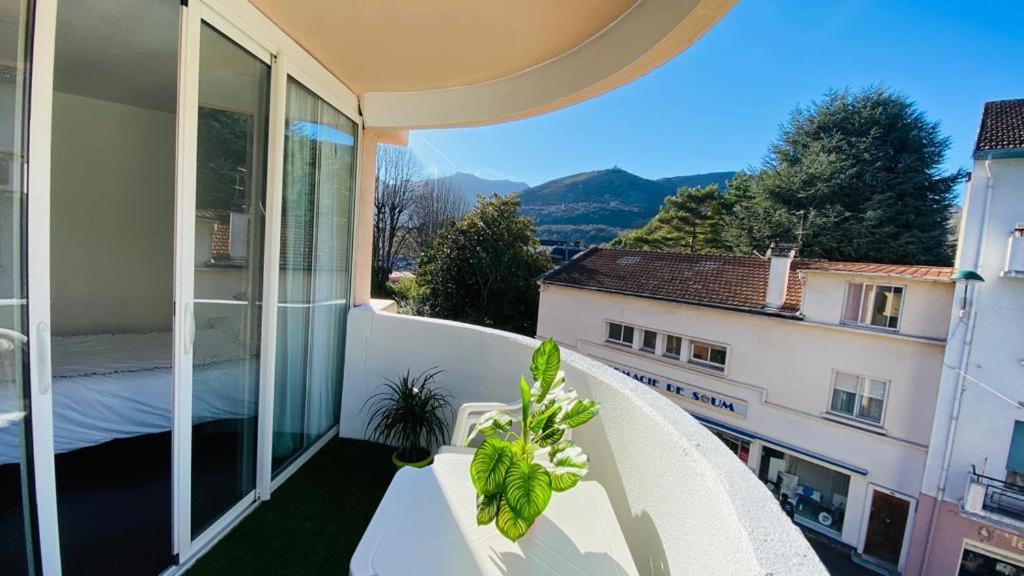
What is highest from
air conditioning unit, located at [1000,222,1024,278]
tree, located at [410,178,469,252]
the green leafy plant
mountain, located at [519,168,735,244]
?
mountain, located at [519,168,735,244]

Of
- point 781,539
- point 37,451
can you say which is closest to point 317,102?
point 37,451

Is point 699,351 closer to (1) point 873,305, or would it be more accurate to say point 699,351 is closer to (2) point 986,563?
(1) point 873,305

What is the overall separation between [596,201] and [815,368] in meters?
38.1

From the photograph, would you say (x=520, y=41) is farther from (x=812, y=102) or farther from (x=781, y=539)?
(x=812, y=102)

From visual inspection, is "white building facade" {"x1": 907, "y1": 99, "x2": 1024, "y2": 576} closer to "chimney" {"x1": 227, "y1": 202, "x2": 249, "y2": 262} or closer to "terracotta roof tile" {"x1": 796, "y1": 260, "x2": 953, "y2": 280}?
"terracotta roof tile" {"x1": 796, "y1": 260, "x2": 953, "y2": 280}

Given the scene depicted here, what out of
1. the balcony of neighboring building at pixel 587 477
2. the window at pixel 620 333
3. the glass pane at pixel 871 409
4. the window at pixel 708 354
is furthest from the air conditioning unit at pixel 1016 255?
the balcony of neighboring building at pixel 587 477

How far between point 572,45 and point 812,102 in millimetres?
22345

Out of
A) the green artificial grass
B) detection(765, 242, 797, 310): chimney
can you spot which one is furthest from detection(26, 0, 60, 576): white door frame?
detection(765, 242, 797, 310): chimney

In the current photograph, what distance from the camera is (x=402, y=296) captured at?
1558cm

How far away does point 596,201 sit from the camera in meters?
45.2

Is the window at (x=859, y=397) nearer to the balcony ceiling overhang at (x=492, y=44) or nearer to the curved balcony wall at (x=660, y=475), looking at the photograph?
the curved balcony wall at (x=660, y=475)

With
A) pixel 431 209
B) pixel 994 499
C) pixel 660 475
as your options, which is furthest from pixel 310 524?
pixel 431 209

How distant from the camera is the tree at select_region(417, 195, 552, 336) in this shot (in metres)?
13.7

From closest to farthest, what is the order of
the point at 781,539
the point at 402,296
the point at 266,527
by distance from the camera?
the point at 781,539 < the point at 266,527 < the point at 402,296
